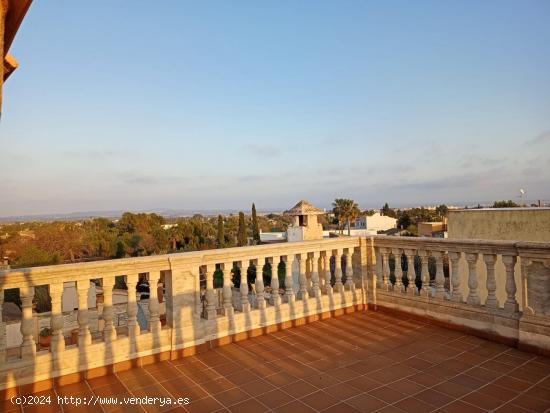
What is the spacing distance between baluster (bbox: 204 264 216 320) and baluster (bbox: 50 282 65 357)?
4.70ft

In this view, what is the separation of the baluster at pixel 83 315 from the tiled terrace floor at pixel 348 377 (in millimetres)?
391

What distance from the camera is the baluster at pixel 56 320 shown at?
323 cm

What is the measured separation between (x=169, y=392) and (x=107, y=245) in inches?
1704

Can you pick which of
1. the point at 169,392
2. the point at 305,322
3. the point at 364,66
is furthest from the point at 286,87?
the point at 169,392

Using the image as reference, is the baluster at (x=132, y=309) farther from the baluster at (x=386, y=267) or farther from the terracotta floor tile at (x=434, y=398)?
the baluster at (x=386, y=267)

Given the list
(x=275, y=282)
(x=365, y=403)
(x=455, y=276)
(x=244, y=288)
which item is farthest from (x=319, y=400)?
(x=455, y=276)

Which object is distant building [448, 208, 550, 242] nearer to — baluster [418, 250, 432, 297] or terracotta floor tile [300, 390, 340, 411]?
baluster [418, 250, 432, 297]

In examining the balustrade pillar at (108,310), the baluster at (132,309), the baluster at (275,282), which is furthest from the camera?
the baluster at (275,282)

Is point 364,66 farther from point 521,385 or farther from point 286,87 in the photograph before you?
point 521,385

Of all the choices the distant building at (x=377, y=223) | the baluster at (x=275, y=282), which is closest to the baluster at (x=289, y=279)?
the baluster at (x=275, y=282)

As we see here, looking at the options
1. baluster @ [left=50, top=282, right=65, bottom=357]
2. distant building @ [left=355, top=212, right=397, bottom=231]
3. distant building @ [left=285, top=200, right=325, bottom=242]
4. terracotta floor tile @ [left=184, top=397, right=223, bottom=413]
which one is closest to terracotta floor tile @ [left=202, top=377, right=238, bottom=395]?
terracotta floor tile @ [left=184, top=397, right=223, bottom=413]

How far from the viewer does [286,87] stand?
1706 centimetres

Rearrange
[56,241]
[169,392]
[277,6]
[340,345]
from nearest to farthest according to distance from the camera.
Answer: [169,392] → [340,345] → [277,6] → [56,241]

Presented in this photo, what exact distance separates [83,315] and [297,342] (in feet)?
7.58
